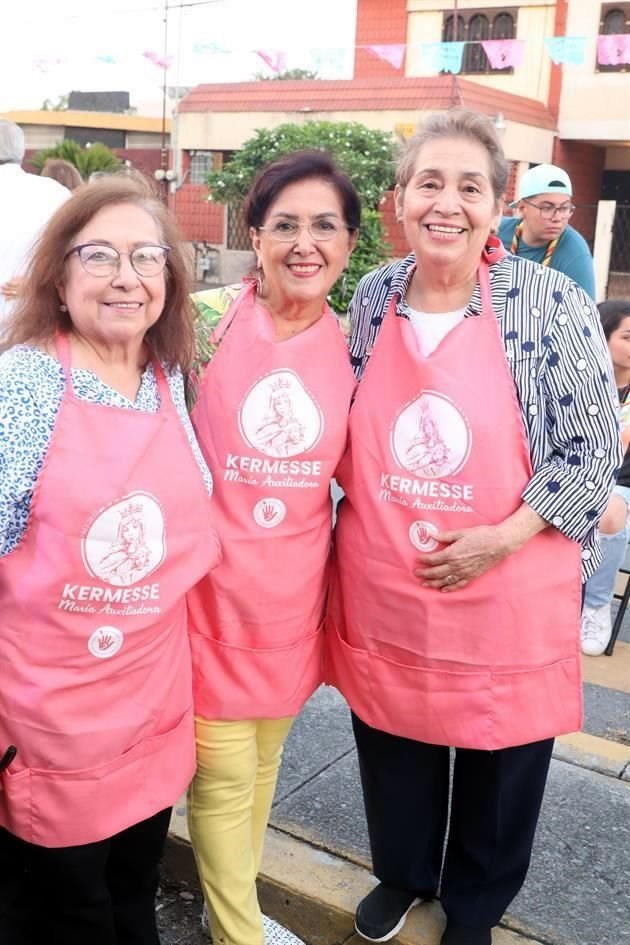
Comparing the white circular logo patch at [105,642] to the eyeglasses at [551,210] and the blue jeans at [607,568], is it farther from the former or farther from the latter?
the eyeglasses at [551,210]

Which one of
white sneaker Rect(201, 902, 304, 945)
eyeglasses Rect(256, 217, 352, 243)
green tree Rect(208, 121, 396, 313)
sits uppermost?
green tree Rect(208, 121, 396, 313)

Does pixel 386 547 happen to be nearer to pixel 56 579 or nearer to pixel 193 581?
pixel 193 581

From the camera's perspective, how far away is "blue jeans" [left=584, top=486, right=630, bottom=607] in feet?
15.1

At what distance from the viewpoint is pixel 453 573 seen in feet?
7.15

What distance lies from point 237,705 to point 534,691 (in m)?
0.68

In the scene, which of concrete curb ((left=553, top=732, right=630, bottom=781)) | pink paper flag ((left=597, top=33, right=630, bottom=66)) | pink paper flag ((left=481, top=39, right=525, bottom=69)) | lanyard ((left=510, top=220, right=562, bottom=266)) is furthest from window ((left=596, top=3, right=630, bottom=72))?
concrete curb ((left=553, top=732, right=630, bottom=781))

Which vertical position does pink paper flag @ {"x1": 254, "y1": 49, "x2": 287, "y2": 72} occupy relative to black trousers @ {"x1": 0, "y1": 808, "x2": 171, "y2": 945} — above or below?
above

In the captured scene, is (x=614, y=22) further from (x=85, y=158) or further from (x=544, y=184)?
(x=544, y=184)

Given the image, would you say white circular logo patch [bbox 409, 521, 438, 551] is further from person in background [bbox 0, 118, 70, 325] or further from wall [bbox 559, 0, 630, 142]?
wall [bbox 559, 0, 630, 142]

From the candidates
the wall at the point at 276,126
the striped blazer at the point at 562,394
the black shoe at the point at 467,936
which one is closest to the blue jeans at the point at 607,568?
the black shoe at the point at 467,936

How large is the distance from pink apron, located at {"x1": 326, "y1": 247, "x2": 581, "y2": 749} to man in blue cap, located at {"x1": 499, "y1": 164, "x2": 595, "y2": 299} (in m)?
2.64

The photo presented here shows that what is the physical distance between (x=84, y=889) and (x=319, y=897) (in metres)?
0.84

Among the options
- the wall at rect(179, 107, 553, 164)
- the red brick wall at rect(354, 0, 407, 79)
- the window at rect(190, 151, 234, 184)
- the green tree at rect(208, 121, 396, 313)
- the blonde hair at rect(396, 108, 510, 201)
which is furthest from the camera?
the red brick wall at rect(354, 0, 407, 79)

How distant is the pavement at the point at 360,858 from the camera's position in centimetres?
257
